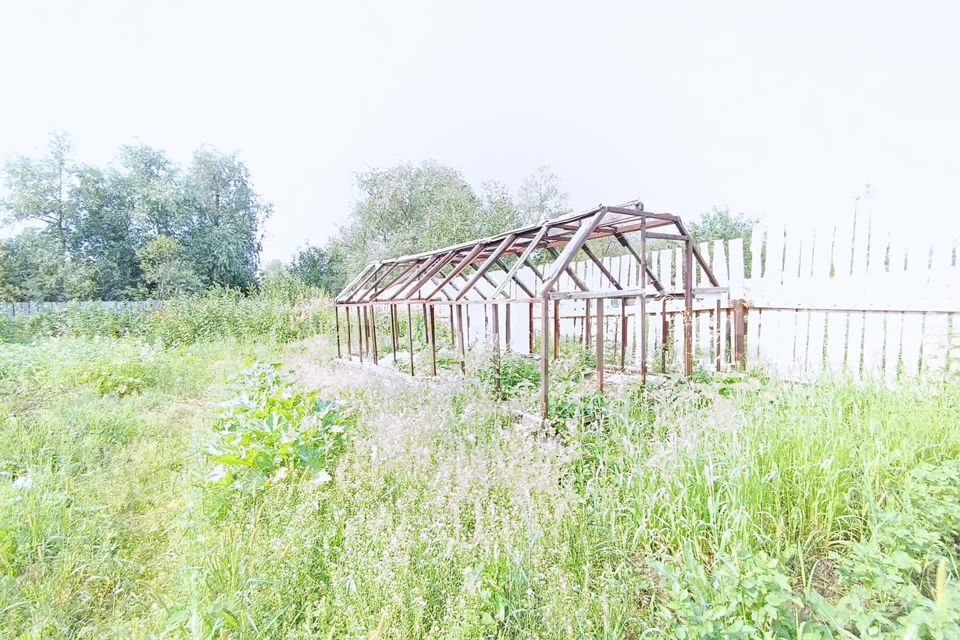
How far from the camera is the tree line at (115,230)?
1680 cm

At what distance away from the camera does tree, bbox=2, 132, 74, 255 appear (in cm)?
1852

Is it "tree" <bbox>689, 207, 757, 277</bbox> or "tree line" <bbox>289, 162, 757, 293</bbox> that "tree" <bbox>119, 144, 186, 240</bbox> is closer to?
"tree line" <bbox>289, 162, 757, 293</bbox>

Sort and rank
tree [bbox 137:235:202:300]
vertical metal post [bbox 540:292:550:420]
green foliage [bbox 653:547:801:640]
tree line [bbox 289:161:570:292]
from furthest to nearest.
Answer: tree [bbox 137:235:202:300]
tree line [bbox 289:161:570:292]
vertical metal post [bbox 540:292:550:420]
green foliage [bbox 653:547:801:640]

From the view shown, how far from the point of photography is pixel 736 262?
5613 mm

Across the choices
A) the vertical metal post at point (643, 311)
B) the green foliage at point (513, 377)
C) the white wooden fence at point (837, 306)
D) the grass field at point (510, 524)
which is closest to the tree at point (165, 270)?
the grass field at point (510, 524)

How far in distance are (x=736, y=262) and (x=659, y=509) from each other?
186 inches

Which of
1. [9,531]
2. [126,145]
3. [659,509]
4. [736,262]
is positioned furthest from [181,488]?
[126,145]

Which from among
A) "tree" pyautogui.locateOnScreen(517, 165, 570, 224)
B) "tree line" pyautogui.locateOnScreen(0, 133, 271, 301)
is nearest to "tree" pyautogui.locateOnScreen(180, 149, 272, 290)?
"tree line" pyautogui.locateOnScreen(0, 133, 271, 301)

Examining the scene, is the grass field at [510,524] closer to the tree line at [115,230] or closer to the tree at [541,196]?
the tree line at [115,230]

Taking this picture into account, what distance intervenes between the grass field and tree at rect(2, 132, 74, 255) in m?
22.8

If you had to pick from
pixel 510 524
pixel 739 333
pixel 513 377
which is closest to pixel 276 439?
pixel 510 524

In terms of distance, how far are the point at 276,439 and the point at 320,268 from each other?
2363cm

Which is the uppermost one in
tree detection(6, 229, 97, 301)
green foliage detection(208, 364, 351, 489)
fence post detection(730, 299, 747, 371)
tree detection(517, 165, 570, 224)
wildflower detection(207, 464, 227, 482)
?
tree detection(517, 165, 570, 224)

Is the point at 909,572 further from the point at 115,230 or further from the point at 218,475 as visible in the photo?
the point at 115,230
